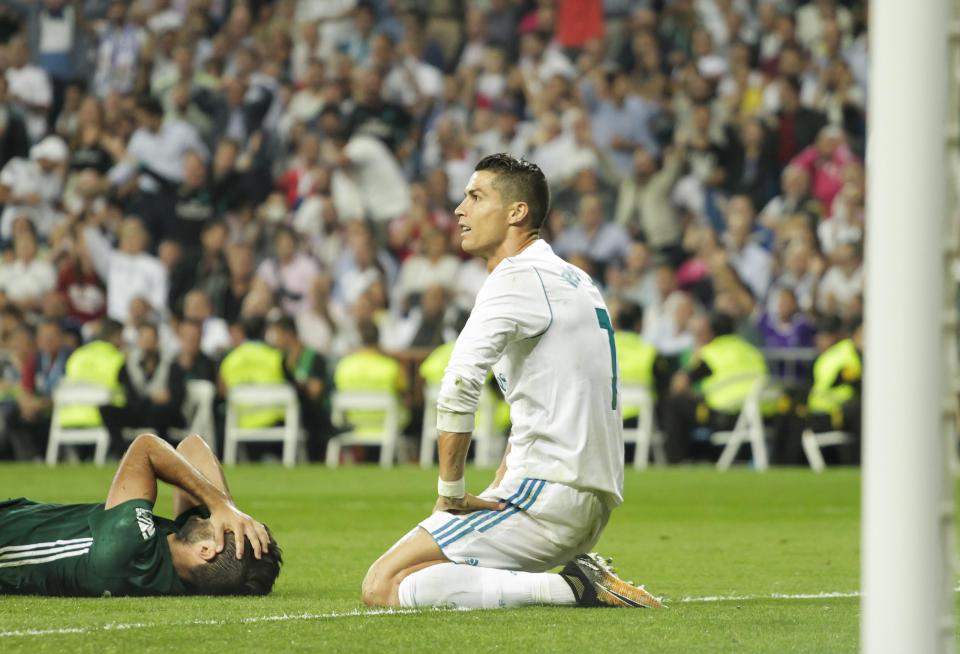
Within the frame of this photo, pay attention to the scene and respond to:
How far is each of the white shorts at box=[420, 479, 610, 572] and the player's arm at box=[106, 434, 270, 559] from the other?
2.51 ft

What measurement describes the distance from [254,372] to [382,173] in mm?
3818

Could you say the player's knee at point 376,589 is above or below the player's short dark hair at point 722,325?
below

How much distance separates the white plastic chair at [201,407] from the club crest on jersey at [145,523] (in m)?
12.9

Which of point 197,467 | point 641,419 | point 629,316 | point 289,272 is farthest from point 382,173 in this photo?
point 197,467

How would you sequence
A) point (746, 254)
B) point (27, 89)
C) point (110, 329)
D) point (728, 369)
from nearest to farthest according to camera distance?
point (728, 369) → point (110, 329) → point (746, 254) → point (27, 89)

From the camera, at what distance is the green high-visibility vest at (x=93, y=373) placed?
2016cm

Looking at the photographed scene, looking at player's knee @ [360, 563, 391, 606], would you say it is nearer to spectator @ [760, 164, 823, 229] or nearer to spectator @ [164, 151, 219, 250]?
spectator @ [760, 164, 823, 229]

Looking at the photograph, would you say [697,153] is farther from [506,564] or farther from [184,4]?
[506,564]

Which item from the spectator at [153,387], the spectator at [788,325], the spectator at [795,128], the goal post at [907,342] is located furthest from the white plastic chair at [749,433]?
the goal post at [907,342]

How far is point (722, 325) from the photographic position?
19469mm

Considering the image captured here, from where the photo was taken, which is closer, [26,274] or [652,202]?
[26,274]

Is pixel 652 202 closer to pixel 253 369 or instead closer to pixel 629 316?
pixel 629 316

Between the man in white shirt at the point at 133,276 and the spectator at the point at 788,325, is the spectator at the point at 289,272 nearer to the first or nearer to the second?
the man in white shirt at the point at 133,276

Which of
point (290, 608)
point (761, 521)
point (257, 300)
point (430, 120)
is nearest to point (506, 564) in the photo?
point (290, 608)
